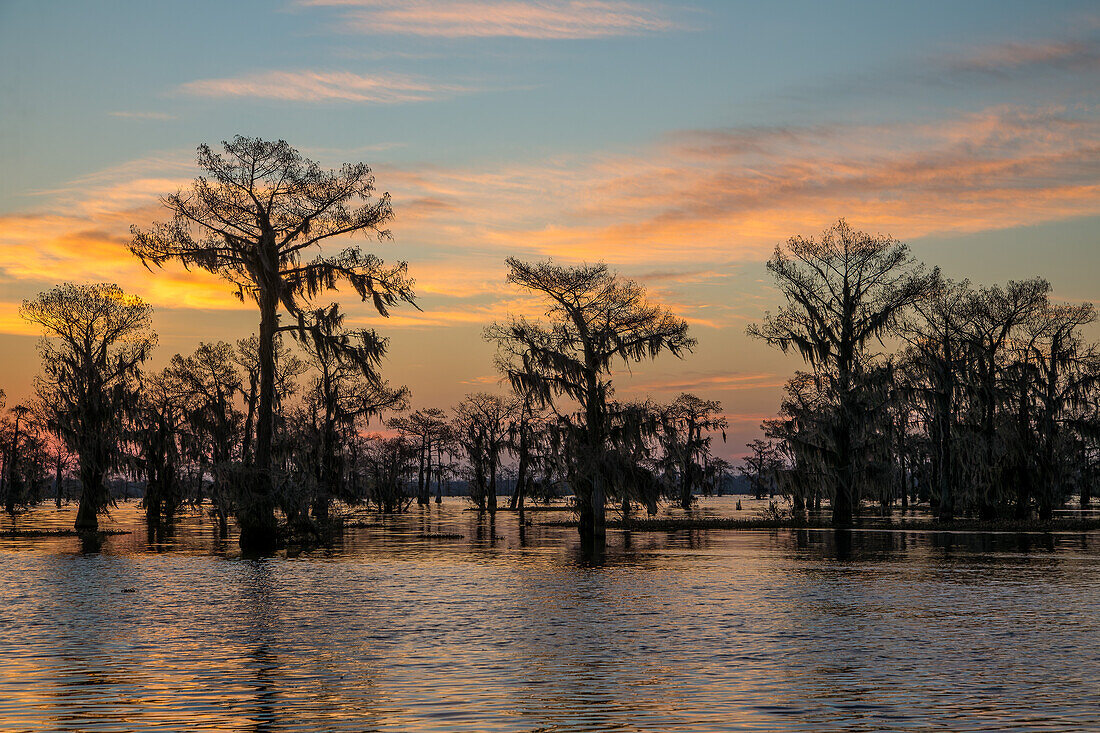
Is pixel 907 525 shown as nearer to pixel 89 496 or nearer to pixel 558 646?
pixel 89 496

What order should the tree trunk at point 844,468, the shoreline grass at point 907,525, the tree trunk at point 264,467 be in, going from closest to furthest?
the tree trunk at point 264,467, the shoreline grass at point 907,525, the tree trunk at point 844,468

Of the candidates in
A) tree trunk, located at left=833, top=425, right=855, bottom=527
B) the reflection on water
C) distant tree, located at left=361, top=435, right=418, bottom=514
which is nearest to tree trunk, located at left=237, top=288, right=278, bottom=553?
the reflection on water

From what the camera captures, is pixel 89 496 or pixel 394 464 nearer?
pixel 89 496

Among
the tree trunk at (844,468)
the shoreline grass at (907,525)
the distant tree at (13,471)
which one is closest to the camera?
the shoreline grass at (907,525)

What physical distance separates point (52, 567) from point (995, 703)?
95.8 feet

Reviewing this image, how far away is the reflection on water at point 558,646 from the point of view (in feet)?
36.7

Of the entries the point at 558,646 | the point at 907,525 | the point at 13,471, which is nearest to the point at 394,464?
the point at 13,471

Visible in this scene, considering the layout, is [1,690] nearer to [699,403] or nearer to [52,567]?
[52,567]

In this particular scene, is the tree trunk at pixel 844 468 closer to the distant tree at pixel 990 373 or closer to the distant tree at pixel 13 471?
the distant tree at pixel 990 373

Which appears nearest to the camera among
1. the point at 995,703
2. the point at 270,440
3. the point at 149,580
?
the point at 995,703

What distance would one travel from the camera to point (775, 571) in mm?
29828

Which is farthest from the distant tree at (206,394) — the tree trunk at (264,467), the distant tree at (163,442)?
the tree trunk at (264,467)

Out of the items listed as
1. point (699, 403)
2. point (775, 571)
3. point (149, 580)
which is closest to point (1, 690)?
point (149, 580)

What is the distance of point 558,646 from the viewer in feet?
53.2
